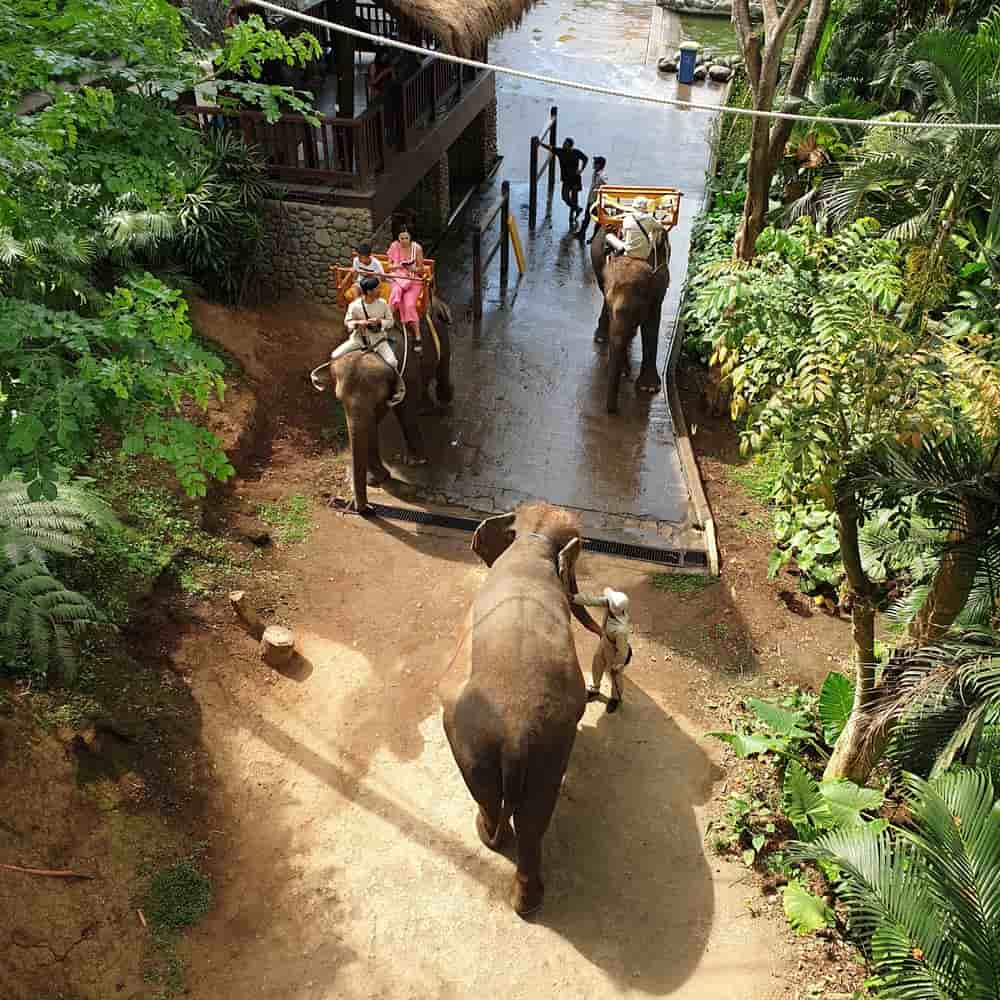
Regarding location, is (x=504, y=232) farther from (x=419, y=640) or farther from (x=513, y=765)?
(x=513, y=765)

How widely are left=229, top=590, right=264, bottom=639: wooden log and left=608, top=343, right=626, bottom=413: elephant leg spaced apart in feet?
15.8

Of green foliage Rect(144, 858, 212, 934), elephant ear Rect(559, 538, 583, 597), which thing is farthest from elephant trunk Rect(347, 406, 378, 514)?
green foliage Rect(144, 858, 212, 934)

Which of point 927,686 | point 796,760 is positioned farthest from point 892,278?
point 796,760

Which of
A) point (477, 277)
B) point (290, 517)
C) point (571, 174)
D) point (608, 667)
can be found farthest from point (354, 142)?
point (608, 667)

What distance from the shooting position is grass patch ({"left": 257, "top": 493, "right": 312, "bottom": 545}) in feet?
27.0

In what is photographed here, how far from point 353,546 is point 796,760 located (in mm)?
4168

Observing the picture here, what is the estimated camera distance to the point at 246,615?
701 cm

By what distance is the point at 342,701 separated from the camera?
669cm

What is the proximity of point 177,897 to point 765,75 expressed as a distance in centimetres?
881

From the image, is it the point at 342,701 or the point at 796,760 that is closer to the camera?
the point at 796,760

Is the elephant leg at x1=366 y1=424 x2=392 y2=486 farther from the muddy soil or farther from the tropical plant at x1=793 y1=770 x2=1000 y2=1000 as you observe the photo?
the tropical plant at x1=793 y1=770 x2=1000 y2=1000

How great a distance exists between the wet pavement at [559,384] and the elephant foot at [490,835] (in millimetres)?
3514

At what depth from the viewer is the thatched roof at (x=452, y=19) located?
10.1m

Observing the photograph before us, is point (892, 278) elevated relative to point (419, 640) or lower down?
elevated
